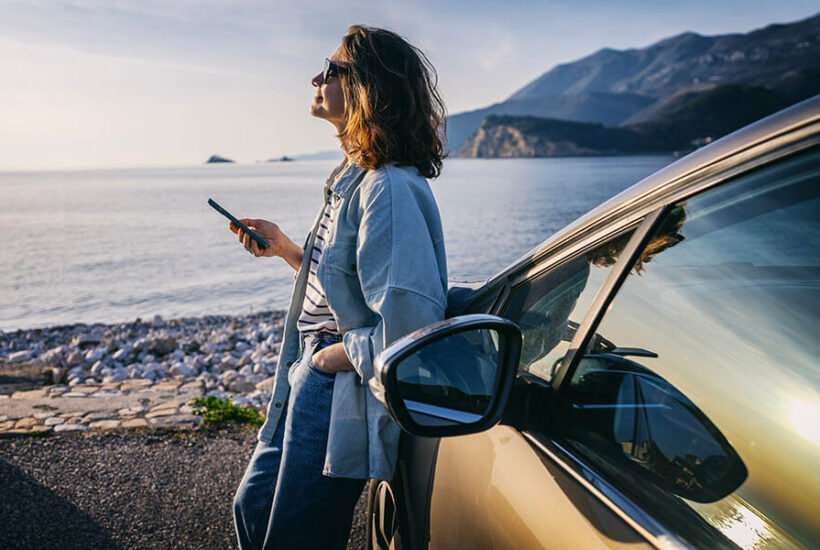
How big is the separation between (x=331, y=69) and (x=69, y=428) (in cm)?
446

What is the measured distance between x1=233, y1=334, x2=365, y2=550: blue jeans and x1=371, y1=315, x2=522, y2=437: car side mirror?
525mm

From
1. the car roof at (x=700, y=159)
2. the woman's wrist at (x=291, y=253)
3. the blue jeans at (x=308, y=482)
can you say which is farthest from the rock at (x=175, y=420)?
the car roof at (x=700, y=159)

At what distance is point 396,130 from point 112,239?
33938 millimetres

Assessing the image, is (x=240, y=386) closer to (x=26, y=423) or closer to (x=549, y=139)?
(x=26, y=423)

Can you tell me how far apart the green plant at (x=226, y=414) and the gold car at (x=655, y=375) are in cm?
392

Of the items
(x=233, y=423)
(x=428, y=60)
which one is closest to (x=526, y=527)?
(x=428, y=60)

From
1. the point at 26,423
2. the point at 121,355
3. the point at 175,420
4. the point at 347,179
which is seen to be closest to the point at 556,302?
the point at 347,179

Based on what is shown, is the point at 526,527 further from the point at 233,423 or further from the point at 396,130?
the point at 233,423

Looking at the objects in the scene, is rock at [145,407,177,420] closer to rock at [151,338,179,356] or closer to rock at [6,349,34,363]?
rock at [151,338,179,356]

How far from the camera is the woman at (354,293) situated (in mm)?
1675

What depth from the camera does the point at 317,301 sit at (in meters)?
1.95

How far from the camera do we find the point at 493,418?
1370 millimetres

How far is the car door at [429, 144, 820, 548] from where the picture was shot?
93cm

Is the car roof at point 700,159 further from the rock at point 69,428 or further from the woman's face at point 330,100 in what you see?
the rock at point 69,428
